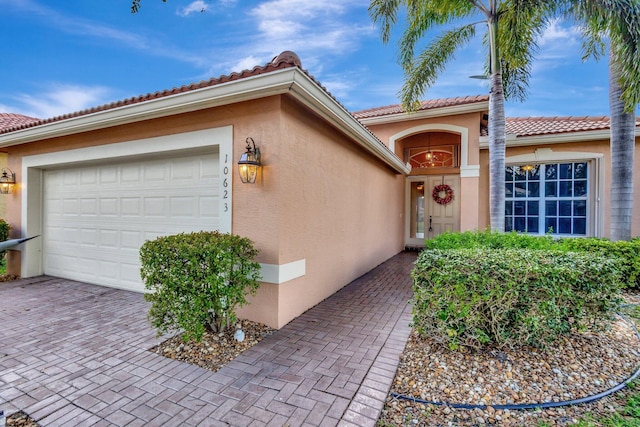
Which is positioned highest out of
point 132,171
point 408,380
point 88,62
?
point 88,62

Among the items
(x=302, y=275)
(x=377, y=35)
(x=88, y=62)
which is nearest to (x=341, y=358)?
(x=302, y=275)

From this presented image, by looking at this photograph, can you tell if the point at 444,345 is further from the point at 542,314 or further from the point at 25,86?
the point at 25,86

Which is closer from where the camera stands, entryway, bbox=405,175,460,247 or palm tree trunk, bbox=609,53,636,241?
palm tree trunk, bbox=609,53,636,241

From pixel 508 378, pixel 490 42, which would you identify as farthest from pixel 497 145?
pixel 508 378

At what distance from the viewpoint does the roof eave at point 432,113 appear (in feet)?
30.2

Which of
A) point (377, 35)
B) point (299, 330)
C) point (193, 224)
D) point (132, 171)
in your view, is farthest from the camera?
point (377, 35)

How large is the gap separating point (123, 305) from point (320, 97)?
4609 millimetres

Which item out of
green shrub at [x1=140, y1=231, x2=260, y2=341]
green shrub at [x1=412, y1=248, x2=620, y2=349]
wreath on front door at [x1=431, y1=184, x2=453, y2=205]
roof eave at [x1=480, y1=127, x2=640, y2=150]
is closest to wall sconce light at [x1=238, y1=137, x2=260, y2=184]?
green shrub at [x1=140, y1=231, x2=260, y2=341]

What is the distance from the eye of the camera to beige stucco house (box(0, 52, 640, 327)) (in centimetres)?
394

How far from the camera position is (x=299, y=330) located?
12.8ft

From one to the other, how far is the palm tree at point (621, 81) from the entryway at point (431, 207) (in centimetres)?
463

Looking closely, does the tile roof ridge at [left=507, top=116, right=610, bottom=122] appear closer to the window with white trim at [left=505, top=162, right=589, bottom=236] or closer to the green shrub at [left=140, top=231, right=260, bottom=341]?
the window with white trim at [left=505, top=162, right=589, bottom=236]

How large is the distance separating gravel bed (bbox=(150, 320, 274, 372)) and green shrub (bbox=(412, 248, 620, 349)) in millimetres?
2053

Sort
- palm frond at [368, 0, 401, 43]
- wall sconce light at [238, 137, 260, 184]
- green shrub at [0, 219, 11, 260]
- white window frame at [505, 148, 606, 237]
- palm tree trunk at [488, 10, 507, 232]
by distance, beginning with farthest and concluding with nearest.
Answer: white window frame at [505, 148, 606, 237] < palm frond at [368, 0, 401, 43] < palm tree trunk at [488, 10, 507, 232] < green shrub at [0, 219, 11, 260] < wall sconce light at [238, 137, 260, 184]
